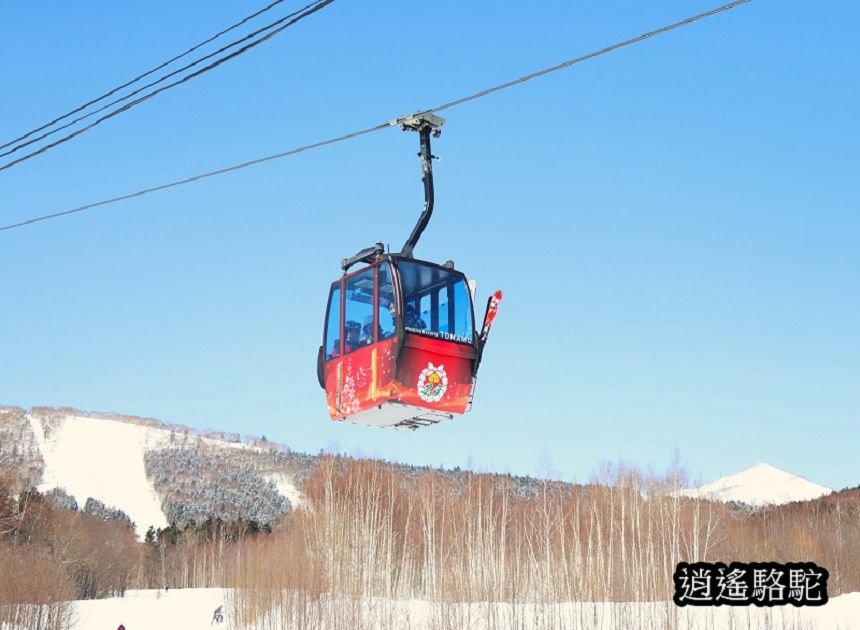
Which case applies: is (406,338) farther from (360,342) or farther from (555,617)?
(555,617)

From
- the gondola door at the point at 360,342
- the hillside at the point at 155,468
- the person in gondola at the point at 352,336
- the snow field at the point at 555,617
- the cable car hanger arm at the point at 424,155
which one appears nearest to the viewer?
the cable car hanger arm at the point at 424,155

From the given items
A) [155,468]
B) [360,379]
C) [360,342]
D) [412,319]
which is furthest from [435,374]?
[155,468]

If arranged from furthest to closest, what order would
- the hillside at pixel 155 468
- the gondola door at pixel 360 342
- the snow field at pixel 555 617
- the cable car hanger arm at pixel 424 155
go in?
the hillside at pixel 155 468, the snow field at pixel 555 617, the gondola door at pixel 360 342, the cable car hanger arm at pixel 424 155

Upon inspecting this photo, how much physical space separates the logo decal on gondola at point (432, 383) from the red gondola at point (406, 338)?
11 millimetres

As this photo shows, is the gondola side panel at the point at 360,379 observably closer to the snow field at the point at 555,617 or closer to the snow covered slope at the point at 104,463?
the snow field at the point at 555,617

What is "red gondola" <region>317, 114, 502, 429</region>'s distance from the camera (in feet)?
35.8

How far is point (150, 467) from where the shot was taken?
133 meters

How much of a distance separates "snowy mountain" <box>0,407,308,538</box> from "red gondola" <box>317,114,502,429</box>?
9114 cm

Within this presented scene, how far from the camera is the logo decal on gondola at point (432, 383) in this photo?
10953 millimetres

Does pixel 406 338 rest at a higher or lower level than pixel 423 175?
lower

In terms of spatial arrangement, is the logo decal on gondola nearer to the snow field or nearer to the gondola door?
the gondola door

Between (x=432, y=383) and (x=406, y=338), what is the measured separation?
0.57 metres

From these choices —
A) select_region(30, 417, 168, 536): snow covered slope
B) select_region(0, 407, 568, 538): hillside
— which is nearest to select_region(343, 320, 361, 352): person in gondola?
select_region(0, 407, 568, 538): hillside

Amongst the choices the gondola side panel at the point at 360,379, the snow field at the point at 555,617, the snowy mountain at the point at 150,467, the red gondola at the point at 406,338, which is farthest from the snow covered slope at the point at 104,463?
the red gondola at the point at 406,338
